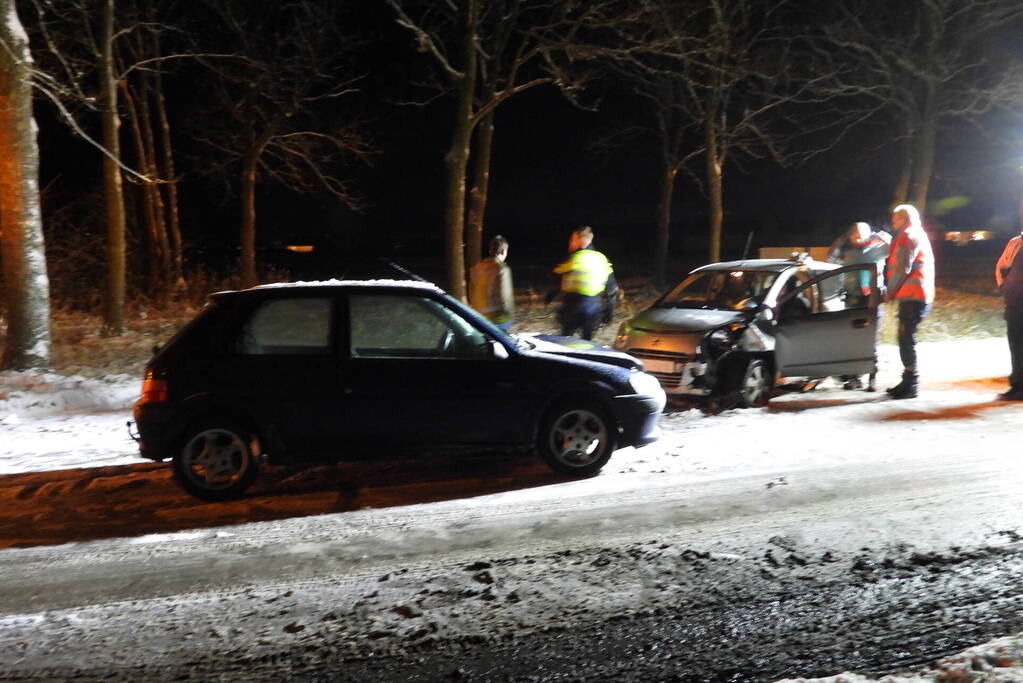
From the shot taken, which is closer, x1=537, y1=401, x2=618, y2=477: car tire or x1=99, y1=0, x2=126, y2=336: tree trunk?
x1=537, y1=401, x2=618, y2=477: car tire

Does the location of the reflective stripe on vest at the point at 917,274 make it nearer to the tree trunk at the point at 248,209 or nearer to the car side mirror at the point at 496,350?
the car side mirror at the point at 496,350

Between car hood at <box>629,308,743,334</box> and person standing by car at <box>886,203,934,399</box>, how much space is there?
1.85m

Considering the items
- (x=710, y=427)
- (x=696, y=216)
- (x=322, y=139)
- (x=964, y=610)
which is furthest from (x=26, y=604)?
(x=696, y=216)

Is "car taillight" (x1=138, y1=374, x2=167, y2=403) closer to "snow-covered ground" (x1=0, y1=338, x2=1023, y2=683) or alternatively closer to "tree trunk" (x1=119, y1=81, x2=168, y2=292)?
"snow-covered ground" (x1=0, y1=338, x2=1023, y2=683)

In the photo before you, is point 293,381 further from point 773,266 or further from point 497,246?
point 773,266

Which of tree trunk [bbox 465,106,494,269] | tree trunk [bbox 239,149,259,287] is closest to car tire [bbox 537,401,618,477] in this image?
tree trunk [bbox 465,106,494,269]

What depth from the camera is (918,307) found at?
10617 millimetres

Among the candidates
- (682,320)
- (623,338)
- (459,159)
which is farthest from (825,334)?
(459,159)

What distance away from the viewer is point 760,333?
10.7 metres

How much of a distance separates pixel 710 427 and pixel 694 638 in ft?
16.6

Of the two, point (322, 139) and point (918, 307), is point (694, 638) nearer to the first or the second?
point (918, 307)

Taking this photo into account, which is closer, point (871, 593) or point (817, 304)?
point (871, 593)

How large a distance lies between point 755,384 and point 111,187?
40.2 ft

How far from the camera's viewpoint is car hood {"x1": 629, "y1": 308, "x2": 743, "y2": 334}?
1060 centimetres
